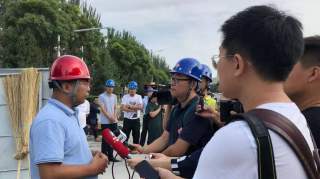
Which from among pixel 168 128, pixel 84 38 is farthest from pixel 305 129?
pixel 84 38

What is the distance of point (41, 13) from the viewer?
99.0 ft

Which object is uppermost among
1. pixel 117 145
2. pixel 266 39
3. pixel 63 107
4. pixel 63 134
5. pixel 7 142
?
pixel 266 39

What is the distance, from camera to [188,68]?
4.29 m

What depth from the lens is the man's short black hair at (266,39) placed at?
1.56m

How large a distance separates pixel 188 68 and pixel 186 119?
0.53m

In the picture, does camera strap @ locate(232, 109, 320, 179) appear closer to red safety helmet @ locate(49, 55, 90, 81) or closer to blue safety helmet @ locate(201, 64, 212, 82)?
red safety helmet @ locate(49, 55, 90, 81)

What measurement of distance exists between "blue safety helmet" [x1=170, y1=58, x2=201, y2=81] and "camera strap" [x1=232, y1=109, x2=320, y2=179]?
266cm

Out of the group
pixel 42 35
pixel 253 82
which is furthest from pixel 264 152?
pixel 42 35

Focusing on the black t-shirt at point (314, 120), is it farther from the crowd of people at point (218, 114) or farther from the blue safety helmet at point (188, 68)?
the blue safety helmet at point (188, 68)

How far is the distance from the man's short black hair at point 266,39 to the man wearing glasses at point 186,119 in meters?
2.24

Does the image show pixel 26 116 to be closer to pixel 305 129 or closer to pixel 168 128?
pixel 168 128

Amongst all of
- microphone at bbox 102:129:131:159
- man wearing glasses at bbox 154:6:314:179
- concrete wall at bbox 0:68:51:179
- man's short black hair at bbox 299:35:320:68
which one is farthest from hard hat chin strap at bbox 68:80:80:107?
concrete wall at bbox 0:68:51:179

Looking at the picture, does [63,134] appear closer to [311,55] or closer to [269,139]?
[311,55]

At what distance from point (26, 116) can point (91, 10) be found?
168 feet
